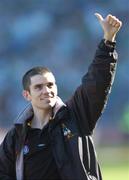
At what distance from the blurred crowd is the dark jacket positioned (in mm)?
12517

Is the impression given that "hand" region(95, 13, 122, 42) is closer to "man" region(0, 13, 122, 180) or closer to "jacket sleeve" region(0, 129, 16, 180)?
"man" region(0, 13, 122, 180)

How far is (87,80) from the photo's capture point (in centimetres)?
419

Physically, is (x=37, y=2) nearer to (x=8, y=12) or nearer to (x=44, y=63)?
(x=8, y=12)

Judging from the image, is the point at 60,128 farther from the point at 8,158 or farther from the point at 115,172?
the point at 115,172

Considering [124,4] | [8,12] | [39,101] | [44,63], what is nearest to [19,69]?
[44,63]

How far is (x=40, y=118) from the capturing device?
14.4 feet

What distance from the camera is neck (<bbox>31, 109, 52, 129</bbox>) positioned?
172 inches

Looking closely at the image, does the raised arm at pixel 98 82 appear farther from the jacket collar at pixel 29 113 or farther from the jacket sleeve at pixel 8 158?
the jacket sleeve at pixel 8 158

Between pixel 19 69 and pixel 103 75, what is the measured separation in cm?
1359

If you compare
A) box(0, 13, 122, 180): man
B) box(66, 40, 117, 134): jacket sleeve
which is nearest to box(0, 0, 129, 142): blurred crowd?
box(0, 13, 122, 180): man

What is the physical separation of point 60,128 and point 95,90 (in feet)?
1.13

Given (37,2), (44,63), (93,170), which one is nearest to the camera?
(93,170)

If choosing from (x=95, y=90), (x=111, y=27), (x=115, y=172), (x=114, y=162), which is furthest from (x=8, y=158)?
(x=114, y=162)

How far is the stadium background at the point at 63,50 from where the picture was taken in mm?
17250
